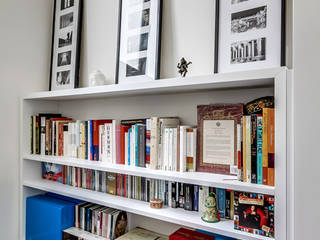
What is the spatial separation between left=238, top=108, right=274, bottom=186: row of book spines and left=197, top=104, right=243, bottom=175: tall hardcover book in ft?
0.43

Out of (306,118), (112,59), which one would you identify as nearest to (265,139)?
(306,118)

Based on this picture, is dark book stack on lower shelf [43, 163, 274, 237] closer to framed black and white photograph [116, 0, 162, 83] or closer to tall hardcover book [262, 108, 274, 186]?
tall hardcover book [262, 108, 274, 186]

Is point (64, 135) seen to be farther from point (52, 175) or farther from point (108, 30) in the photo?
point (108, 30)

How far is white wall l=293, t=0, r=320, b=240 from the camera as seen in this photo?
84 centimetres

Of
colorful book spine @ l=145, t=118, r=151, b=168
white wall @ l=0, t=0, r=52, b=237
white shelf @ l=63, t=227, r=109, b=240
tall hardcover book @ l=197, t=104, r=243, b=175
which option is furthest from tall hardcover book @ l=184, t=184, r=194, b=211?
white wall @ l=0, t=0, r=52, b=237

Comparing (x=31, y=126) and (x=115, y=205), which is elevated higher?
(x=31, y=126)

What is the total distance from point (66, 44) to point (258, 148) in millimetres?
1535

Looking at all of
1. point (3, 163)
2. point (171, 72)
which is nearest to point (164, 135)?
point (171, 72)

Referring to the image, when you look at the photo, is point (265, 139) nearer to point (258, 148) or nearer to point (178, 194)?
point (258, 148)

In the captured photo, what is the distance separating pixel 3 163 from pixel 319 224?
185 centimetres

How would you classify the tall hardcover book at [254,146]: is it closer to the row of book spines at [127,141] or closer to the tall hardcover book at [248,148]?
the tall hardcover book at [248,148]

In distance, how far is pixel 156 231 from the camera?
1516mm

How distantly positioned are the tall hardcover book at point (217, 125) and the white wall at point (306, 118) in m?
0.32

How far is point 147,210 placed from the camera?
1302 millimetres
